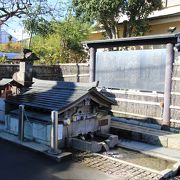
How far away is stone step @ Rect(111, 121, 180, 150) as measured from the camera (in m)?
9.65

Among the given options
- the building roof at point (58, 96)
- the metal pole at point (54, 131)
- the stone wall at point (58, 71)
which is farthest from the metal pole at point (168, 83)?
the stone wall at point (58, 71)

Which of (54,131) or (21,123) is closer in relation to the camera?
(54,131)

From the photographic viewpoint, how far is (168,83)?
1122 centimetres

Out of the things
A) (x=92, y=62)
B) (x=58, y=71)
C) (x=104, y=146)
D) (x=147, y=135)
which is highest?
(x=92, y=62)

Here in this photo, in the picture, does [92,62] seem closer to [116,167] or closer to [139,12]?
[116,167]

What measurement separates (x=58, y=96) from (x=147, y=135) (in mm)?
3174

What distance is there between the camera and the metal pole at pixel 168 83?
11141mm

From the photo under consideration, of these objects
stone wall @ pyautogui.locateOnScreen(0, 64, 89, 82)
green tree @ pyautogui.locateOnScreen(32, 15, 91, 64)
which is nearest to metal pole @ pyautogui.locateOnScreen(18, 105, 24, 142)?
stone wall @ pyautogui.locateOnScreen(0, 64, 89, 82)

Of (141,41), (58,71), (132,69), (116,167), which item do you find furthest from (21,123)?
(58,71)

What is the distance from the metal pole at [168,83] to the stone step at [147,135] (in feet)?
2.08

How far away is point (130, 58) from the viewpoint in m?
12.6

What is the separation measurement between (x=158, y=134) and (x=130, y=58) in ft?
11.9

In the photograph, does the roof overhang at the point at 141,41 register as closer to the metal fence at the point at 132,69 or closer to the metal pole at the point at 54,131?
the metal fence at the point at 132,69

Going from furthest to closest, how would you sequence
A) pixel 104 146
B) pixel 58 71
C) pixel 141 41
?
pixel 58 71
pixel 141 41
pixel 104 146
